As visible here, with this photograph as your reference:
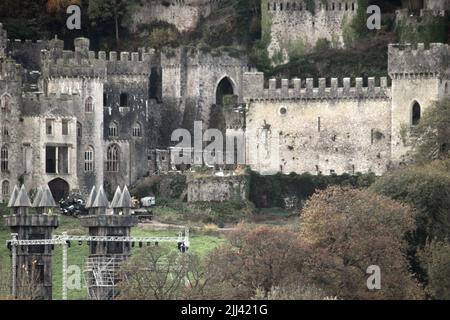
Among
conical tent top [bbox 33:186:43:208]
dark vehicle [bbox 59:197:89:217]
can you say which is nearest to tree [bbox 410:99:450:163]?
dark vehicle [bbox 59:197:89:217]

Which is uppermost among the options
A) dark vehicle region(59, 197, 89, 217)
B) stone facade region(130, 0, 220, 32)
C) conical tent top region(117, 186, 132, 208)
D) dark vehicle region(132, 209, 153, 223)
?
stone facade region(130, 0, 220, 32)

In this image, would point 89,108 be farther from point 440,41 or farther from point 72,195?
point 440,41

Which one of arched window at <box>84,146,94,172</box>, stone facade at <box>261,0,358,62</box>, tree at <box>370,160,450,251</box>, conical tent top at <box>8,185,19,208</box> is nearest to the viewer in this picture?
tree at <box>370,160,450,251</box>

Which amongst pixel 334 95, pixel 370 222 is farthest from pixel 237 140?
pixel 370 222

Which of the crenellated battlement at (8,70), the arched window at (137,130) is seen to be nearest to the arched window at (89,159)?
the arched window at (137,130)

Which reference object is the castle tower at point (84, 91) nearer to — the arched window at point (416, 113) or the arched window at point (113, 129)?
the arched window at point (113, 129)

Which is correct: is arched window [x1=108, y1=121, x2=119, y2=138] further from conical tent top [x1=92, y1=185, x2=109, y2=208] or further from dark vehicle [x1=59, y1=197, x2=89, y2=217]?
conical tent top [x1=92, y1=185, x2=109, y2=208]
